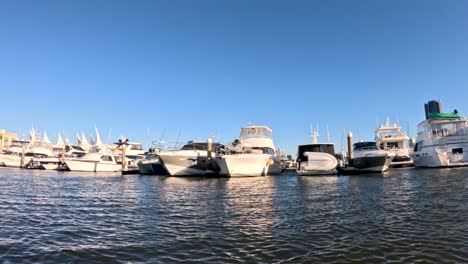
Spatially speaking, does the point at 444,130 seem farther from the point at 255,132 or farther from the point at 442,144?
the point at 255,132

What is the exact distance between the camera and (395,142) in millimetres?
67500

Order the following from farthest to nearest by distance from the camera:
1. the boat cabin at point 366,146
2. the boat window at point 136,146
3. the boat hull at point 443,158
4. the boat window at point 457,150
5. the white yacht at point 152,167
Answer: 1. the boat window at point 136,146
2. the boat window at point 457,150
3. the boat hull at point 443,158
4. the white yacht at point 152,167
5. the boat cabin at point 366,146

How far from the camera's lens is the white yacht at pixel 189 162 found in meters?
39.4

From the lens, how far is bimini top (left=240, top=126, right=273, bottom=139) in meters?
48.2

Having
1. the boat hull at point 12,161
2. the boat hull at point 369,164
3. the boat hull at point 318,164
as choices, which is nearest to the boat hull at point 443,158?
the boat hull at point 369,164

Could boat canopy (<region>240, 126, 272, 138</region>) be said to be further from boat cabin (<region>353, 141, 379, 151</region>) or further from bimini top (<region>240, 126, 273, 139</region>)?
boat cabin (<region>353, 141, 379, 151</region>)

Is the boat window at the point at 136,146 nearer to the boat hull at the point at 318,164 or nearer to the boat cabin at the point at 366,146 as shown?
the boat cabin at the point at 366,146

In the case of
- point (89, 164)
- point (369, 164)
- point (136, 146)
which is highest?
point (136, 146)

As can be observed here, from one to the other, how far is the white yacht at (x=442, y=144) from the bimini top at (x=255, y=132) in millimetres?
25063

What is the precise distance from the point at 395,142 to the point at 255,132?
34.8 metres

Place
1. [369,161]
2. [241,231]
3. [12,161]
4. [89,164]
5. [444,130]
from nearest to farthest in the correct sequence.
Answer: [241,231] < [369,161] < [444,130] < [89,164] < [12,161]

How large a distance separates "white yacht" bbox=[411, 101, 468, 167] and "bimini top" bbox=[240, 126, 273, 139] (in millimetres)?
25063

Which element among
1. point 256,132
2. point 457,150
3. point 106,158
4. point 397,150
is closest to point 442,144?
point 457,150

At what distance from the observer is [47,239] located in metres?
9.85
